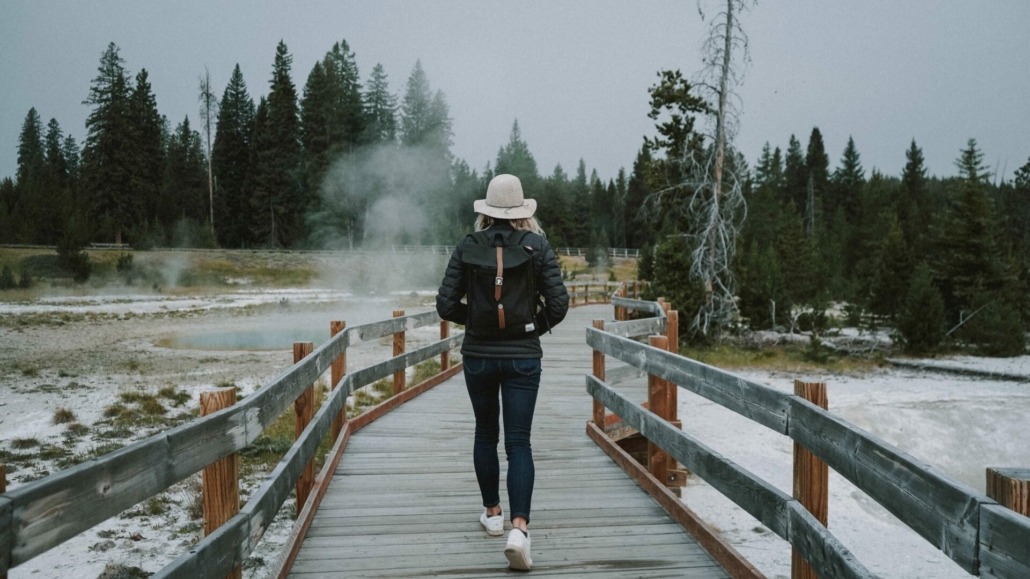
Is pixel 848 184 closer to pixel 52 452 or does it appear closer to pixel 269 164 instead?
pixel 269 164

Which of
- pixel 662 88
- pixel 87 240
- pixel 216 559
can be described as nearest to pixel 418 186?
pixel 87 240

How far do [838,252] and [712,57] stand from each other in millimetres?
34487

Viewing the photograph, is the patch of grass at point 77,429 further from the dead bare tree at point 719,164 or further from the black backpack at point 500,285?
the dead bare tree at point 719,164

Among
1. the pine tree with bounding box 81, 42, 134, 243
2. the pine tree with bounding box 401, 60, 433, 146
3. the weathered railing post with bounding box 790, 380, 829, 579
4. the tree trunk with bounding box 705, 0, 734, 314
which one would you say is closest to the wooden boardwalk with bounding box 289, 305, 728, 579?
the weathered railing post with bounding box 790, 380, 829, 579

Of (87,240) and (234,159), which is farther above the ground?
(234,159)

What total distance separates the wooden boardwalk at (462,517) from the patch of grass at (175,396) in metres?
6.32

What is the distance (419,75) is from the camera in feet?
195

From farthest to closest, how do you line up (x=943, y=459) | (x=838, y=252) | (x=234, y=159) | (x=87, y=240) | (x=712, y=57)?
1. (x=234, y=159)
2. (x=838, y=252)
3. (x=87, y=240)
4. (x=712, y=57)
5. (x=943, y=459)

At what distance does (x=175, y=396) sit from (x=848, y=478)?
38.0ft

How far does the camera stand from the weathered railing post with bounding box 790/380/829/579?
2.76 meters

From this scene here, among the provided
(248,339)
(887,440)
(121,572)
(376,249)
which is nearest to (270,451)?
(121,572)

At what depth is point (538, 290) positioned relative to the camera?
3.78 metres

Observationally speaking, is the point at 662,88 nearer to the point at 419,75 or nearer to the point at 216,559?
the point at 216,559

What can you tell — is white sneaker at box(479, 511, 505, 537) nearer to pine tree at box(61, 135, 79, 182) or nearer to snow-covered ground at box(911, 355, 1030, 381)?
snow-covered ground at box(911, 355, 1030, 381)
